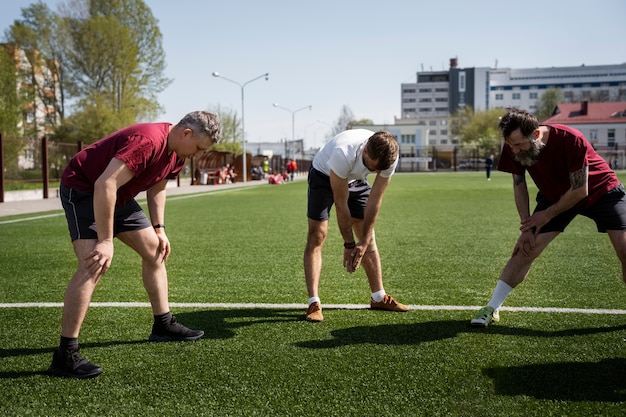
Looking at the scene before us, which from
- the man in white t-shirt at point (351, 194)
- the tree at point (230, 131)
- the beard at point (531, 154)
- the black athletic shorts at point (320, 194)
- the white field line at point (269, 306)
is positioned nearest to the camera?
the beard at point (531, 154)

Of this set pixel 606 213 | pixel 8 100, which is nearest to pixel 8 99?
pixel 8 100

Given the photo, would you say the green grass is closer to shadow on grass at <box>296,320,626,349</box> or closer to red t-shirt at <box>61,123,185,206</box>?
shadow on grass at <box>296,320,626,349</box>

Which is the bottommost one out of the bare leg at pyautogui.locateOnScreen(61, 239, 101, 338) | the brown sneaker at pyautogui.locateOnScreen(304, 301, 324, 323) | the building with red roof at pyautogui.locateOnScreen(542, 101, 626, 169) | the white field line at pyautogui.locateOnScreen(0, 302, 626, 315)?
the white field line at pyautogui.locateOnScreen(0, 302, 626, 315)

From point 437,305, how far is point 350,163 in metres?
1.73

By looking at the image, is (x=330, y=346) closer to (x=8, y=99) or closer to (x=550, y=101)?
(x=8, y=99)

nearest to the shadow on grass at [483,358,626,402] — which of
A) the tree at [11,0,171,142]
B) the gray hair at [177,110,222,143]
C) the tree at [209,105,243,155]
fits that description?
the gray hair at [177,110,222,143]

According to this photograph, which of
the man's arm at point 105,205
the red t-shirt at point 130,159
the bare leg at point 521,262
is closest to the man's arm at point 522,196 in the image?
the bare leg at point 521,262

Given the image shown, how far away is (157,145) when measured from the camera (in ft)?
11.7

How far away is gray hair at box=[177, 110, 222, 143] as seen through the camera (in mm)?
3633

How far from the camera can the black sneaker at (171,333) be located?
13.8ft

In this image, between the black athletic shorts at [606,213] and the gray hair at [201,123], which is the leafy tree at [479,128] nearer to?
the black athletic shorts at [606,213]

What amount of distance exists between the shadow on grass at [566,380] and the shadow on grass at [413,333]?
0.67m

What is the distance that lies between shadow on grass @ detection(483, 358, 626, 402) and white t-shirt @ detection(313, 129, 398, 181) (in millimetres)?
1704

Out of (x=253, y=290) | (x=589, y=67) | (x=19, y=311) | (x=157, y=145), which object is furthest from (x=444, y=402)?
(x=589, y=67)
